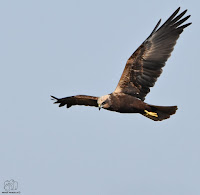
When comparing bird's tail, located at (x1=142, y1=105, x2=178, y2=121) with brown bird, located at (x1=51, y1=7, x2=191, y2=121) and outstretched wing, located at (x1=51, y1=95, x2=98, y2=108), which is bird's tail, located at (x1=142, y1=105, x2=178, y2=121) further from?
outstretched wing, located at (x1=51, y1=95, x2=98, y2=108)

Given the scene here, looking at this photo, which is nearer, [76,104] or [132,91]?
[132,91]

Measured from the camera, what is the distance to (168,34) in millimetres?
13094

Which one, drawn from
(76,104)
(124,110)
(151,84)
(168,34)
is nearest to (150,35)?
(168,34)

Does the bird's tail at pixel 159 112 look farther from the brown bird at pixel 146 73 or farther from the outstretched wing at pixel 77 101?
the outstretched wing at pixel 77 101

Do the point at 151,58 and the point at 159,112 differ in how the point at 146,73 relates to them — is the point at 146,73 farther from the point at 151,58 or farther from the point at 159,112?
the point at 159,112

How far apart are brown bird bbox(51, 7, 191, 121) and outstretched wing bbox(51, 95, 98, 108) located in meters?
1.01

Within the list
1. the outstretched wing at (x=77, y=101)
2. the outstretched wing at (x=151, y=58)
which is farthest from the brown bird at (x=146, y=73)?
the outstretched wing at (x=77, y=101)

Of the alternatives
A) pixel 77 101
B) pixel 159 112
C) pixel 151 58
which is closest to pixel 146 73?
pixel 151 58

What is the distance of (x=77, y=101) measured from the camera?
48.4ft

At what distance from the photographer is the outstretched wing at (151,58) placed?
1288 cm

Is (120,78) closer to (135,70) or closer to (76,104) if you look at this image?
(135,70)

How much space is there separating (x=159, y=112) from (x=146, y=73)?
3.93 ft

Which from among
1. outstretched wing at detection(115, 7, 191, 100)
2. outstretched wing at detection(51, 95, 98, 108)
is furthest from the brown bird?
outstretched wing at detection(51, 95, 98, 108)

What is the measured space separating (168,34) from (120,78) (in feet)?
6.17
